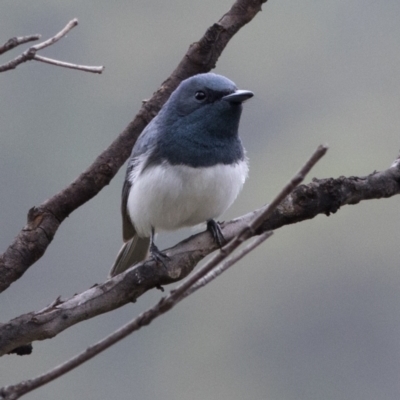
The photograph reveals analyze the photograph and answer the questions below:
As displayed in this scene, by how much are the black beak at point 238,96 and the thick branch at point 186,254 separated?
720 mm

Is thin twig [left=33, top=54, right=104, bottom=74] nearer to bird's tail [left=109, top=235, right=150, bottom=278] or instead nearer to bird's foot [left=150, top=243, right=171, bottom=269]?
bird's foot [left=150, top=243, right=171, bottom=269]

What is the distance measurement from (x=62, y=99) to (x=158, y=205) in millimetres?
29039

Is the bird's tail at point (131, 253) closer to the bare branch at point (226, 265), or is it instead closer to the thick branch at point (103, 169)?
the thick branch at point (103, 169)

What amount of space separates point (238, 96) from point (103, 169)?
78 centimetres

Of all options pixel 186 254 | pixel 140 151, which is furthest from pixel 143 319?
pixel 140 151

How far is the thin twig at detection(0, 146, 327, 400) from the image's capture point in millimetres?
2350

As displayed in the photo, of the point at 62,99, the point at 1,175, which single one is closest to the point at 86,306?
the point at 1,175

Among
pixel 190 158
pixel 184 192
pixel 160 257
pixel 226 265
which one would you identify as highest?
pixel 190 158

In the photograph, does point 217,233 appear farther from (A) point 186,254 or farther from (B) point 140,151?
(B) point 140,151

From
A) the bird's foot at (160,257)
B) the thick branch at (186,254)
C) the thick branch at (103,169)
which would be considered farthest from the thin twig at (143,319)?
the thick branch at (103,169)

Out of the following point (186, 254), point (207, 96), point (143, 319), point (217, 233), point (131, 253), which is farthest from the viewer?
point (131, 253)

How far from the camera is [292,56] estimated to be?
1452 inches

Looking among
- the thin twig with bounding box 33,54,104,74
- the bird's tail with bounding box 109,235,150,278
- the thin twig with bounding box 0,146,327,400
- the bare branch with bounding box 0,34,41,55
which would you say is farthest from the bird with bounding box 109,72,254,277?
the thin twig with bounding box 0,146,327,400

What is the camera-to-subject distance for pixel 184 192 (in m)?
4.92
